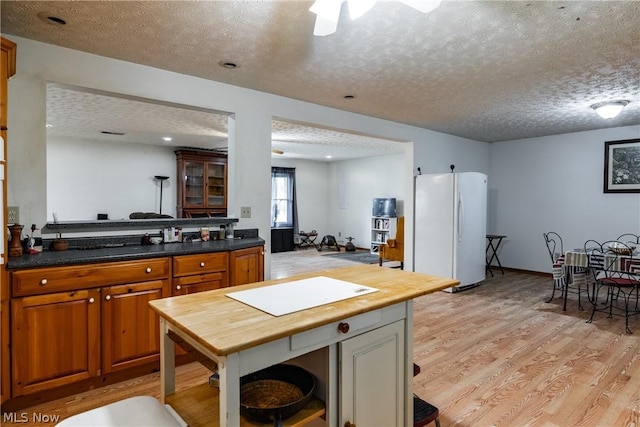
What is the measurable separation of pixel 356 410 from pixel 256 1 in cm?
205

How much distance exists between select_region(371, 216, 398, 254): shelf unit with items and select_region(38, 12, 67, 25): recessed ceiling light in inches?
276

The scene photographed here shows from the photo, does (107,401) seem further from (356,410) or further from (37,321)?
(356,410)

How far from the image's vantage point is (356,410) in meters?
1.44

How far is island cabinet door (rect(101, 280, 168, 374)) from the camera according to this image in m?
2.36

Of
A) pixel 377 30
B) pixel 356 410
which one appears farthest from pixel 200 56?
pixel 356 410

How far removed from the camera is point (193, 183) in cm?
741

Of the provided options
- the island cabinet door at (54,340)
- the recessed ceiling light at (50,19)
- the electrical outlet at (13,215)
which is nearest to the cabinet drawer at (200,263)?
the island cabinet door at (54,340)

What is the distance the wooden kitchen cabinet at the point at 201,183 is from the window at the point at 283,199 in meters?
1.73

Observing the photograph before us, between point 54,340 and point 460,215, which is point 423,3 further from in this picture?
point 460,215

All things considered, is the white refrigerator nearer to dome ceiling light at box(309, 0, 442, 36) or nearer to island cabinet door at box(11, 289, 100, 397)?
dome ceiling light at box(309, 0, 442, 36)

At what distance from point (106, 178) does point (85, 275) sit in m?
5.28

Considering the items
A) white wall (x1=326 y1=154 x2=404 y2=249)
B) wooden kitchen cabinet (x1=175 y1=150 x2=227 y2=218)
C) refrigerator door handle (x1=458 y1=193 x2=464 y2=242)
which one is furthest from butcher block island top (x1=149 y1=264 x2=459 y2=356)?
white wall (x1=326 y1=154 x2=404 y2=249)

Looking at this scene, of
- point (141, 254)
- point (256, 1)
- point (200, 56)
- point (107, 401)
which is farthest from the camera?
point (200, 56)

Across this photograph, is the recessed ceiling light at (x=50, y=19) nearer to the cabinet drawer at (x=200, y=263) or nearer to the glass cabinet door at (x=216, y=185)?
the cabinet drawer at (x=200, y=263)
